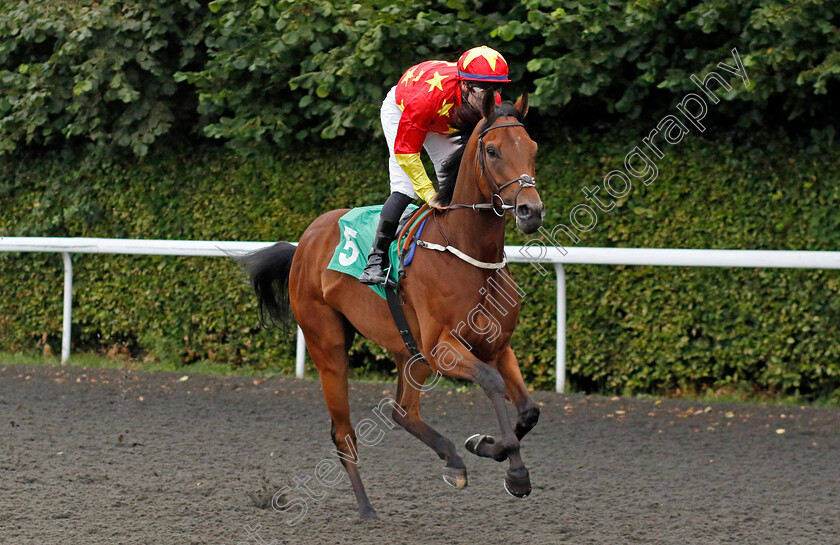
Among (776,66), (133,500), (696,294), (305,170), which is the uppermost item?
(776,66)

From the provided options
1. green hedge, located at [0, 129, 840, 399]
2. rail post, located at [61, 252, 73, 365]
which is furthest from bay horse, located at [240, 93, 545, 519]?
rail post, located at [61, 252, 73, 365]

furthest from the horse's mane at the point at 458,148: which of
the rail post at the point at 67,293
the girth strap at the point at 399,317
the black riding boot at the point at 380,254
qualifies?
the rail post at the point at 67,293

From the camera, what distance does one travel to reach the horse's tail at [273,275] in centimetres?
544

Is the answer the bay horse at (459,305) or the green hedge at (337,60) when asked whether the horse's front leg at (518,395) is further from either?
the green hedge at (337,60)

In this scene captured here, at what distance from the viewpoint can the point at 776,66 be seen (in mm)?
5742

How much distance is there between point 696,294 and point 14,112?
19.1 ft

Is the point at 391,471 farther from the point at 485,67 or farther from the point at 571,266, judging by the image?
the point at 571,266

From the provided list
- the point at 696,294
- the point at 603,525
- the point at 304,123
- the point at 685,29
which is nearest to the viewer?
the point at 603,525

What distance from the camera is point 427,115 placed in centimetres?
415

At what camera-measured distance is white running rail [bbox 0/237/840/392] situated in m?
6.15

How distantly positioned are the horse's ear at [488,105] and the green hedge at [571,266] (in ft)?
8.41

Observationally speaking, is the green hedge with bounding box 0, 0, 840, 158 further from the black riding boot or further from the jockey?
the black riding boot

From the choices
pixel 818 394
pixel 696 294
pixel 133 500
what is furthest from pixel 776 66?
pixel 133 500

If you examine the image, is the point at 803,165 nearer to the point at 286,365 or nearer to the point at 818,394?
the point at 818,394
